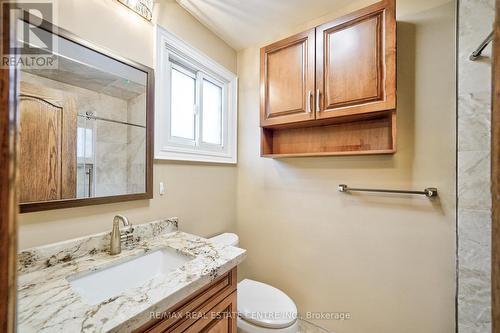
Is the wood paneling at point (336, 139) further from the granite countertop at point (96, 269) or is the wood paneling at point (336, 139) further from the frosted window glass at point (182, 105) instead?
the granite countertop at point (96, 269)

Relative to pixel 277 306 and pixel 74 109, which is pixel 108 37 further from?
pixel 277 306

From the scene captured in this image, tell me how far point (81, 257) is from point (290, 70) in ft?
5.62

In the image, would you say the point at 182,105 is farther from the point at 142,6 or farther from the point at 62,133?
the point at 62,133

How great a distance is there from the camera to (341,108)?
53.6 inches

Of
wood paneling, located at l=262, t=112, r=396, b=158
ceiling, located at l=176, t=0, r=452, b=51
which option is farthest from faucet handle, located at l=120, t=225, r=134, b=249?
ceiling, located at l=176, t=0, r=452, b=51

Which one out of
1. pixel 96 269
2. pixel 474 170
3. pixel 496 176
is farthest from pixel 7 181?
pixel 474 170

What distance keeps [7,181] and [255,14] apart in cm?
181

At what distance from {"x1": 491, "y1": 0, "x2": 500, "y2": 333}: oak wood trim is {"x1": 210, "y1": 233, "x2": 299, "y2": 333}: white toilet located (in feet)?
3.61

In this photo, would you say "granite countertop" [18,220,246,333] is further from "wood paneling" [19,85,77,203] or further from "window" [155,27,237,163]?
"window" [155,27,237,163]

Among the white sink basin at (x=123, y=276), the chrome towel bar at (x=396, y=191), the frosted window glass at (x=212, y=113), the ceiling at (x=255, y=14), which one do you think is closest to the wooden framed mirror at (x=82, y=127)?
the white sink basin at (x=123, y=276)

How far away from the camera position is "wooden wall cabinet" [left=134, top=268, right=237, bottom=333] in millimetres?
771

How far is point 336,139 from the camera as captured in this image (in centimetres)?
158

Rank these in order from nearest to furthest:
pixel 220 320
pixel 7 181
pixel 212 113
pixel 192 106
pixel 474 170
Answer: pixel 7 181
pixel 220 320
pixel 474 170
pixel 192 106
pixel 212 113

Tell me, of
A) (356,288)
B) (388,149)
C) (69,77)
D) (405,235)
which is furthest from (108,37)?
(356,288)
